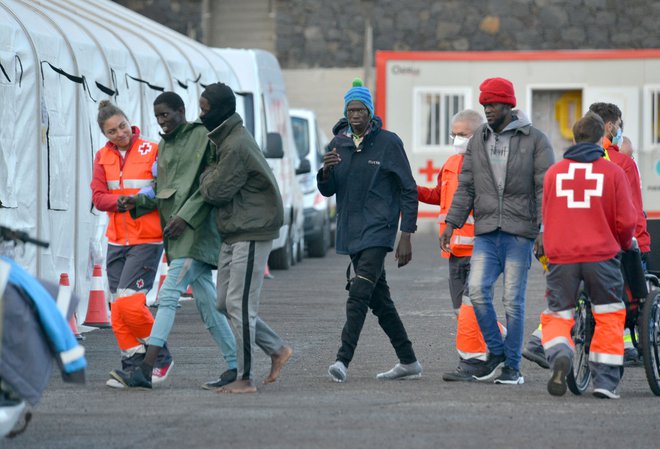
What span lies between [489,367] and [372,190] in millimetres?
1322

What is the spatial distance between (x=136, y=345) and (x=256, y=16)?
27387 millimetres

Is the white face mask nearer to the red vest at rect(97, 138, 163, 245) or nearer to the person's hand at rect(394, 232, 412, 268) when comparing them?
the person's hand at rect(394, 232, 412, 268)

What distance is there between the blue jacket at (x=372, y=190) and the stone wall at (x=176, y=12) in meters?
27.0

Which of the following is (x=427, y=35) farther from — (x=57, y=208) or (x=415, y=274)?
(x=57, y=208)

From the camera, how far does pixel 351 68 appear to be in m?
→ 34.8

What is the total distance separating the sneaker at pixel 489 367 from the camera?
31.9 ft

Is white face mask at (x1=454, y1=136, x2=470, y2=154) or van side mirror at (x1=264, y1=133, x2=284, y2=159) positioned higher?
white face mask at (x1=454, y1=136, x2=470, y2=154)

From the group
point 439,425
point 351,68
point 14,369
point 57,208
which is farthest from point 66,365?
point 351,68

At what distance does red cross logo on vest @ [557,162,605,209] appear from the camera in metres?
8.91

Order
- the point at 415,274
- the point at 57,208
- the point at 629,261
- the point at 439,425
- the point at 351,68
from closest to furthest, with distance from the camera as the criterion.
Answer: the point at 439,425
the point at 629,261
the point at 57,208
the point at 415,274
the point at 351,68

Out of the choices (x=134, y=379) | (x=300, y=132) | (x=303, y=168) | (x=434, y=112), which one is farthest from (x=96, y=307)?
(x=434, y=112)

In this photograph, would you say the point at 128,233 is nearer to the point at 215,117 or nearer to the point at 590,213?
the point at 215,117

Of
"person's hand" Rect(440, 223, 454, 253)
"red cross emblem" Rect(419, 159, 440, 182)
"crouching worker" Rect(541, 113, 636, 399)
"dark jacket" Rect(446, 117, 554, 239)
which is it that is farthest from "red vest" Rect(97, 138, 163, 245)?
"red cross emblem" Rect(419, 159, 440, 182)

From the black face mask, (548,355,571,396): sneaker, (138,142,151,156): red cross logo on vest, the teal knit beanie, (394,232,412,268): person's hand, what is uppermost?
the teal knit beanie
